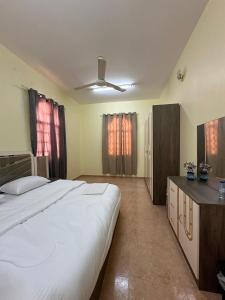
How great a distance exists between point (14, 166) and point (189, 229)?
271 cm

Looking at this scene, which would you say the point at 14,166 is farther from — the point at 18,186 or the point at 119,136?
the point at 119,136

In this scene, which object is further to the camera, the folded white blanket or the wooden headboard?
the wooden headboard

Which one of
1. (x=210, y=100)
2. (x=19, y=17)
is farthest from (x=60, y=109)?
(x=210, y=100)

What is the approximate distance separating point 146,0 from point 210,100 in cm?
134

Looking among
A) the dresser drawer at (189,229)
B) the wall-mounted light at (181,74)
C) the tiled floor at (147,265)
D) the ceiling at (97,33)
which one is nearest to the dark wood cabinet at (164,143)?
the wall-mounted light at (181,74)

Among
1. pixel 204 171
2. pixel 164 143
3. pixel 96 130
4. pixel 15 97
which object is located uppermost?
pixel 15 97

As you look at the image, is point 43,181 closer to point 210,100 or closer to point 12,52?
point 12,52

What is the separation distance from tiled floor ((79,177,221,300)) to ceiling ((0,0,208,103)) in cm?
283

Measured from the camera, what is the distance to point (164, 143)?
10.5 ft

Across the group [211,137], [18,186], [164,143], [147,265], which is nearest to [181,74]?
[164,143]

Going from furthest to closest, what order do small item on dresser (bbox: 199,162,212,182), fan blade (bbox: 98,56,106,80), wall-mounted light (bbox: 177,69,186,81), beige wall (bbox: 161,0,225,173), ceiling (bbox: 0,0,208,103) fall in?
1. wall-mounted light (bbox: 177,69,186,81)
2. fan blade (bbox: 98,56,106,80)
3. small item on dresser (bbox: 199,162,212,182)
4. ceiling (bbox: 0,0,208,103)
5. beige wall (bbox: 161,0,225,173)

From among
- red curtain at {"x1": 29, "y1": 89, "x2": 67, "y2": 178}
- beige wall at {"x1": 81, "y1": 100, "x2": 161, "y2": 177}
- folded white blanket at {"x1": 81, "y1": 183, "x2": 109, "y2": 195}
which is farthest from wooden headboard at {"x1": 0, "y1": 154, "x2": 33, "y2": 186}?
beige wall at {"x1": 81, "y1": 100, "x2": 161, "y2": 177}

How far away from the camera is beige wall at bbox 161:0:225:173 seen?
5.61 ft

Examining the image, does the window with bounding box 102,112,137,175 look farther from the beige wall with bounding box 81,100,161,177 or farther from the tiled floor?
the tiled floor
